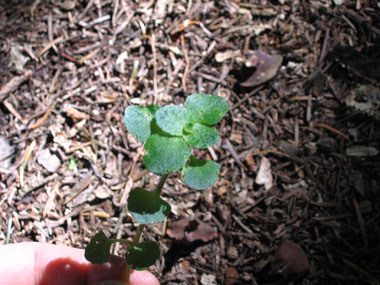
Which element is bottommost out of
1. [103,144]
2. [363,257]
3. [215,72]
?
[363,257]

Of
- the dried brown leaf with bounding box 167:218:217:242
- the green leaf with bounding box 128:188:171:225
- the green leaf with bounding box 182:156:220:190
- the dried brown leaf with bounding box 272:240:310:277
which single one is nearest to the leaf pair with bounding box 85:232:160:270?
the green leaf with bounding box 128:188:171:225

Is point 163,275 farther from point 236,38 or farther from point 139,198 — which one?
point 236,38

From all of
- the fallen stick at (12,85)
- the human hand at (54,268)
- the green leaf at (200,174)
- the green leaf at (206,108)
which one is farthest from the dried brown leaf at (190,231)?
the fallen stick at (12,85)

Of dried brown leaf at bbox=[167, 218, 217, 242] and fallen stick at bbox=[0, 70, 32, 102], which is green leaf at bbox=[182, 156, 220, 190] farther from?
fallen stick at bbox=[0, 70, 32, 102]

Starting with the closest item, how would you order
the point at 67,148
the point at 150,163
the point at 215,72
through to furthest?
the point at 150,163, the point at 67,148, the point at 215,72

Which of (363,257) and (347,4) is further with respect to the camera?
(347,4)

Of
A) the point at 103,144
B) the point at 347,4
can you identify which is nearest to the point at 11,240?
the point at 103,144
